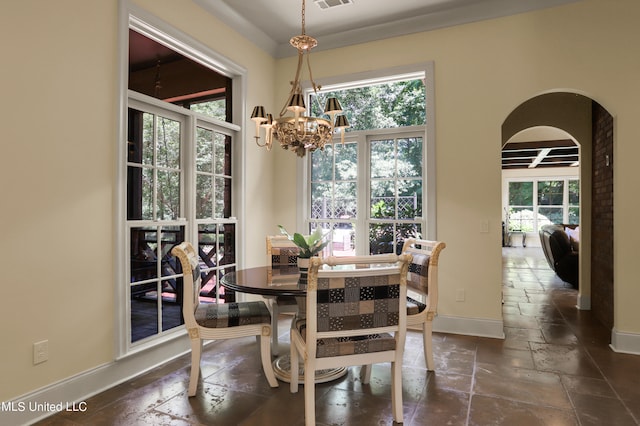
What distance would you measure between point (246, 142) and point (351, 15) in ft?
5.68

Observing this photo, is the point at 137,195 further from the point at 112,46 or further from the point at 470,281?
the point at 470,281

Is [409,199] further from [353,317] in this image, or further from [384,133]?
[353,317]

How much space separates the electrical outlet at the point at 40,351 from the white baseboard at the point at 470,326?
3295mm

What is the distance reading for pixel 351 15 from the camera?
4.01m

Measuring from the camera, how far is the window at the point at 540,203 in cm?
1288

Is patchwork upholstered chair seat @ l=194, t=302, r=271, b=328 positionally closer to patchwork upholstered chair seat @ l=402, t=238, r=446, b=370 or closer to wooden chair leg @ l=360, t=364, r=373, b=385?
wooden chair leg @ l=360, t=364, r=373, b=385

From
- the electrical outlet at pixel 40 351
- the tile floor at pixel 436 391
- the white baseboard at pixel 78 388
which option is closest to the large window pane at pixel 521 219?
the tile floor at pixel 436 391

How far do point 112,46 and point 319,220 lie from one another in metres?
2.76

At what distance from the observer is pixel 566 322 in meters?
4.20

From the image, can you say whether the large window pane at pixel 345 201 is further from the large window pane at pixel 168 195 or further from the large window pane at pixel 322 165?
the large window pane at pixel 168 195

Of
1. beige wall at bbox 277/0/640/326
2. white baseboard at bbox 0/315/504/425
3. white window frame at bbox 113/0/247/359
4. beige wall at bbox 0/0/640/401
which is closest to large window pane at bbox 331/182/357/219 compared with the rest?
beige wall at bbox 0/0/640/401

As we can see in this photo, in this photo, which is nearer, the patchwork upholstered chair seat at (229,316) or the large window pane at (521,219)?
the patchwork upholstered chair seat at (229,316)

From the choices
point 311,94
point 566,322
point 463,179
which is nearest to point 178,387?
point 463,179

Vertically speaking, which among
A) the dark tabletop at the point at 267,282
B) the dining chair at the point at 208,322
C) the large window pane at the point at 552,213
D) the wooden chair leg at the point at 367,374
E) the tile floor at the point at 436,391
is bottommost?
the tile floor at the point at 436,391
